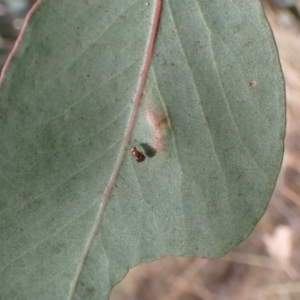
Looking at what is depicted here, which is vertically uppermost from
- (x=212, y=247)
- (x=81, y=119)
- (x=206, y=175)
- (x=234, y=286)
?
(x=81, y=119)

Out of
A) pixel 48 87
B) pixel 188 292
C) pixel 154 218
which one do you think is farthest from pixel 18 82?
pixel 188 292

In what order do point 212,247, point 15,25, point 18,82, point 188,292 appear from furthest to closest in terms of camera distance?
point 188,292, point 15,25, point 212,247, point 18,82

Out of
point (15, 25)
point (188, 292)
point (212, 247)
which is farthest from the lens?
point (188, 292)

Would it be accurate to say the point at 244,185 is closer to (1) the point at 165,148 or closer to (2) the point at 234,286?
(1) the point at 165,148

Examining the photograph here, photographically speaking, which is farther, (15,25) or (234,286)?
(234,286)
